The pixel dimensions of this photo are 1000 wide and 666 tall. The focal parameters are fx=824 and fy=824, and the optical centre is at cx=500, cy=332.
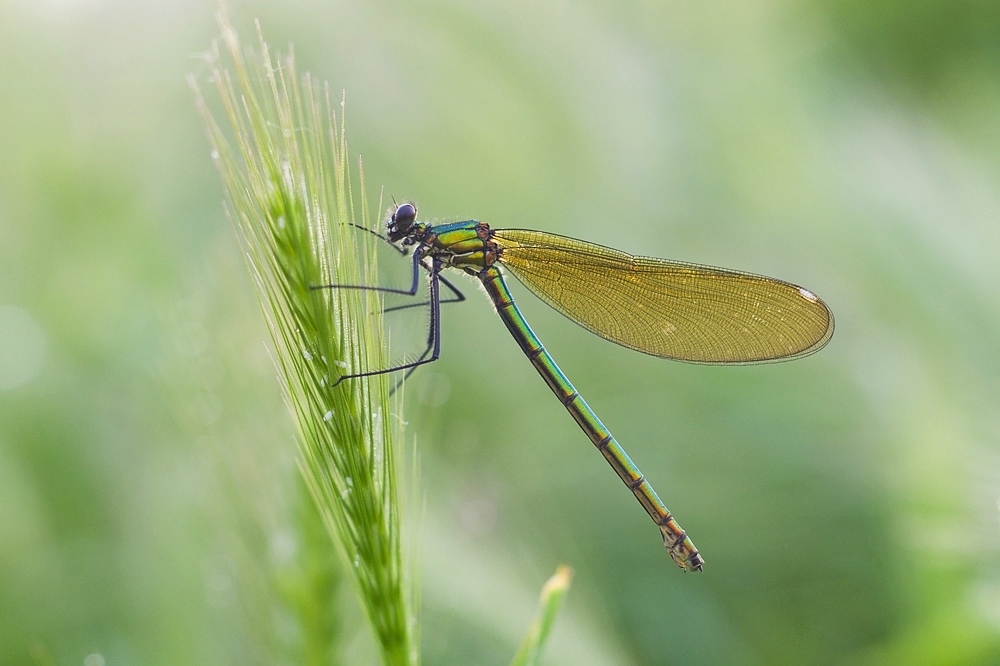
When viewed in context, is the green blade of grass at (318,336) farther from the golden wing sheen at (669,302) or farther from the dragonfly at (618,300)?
the golden wing sheen at (669,302)

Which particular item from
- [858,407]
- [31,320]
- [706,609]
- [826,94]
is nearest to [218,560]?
[706,609]

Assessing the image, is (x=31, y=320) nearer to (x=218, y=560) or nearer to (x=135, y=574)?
(x=135, y=574)

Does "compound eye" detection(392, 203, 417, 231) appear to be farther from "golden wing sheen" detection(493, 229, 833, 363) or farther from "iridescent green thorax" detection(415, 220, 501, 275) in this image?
"golden wing sheen" detection(493, 229, 833, 363)

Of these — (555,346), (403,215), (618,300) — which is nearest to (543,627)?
(403,215)

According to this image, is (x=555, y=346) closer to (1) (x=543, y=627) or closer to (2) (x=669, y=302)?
(2) (x=669, y=302)

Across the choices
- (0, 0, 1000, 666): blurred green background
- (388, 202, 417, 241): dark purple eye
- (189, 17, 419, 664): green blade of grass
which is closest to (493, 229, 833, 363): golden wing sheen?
(0, 0, 1000, 666): blurred green background

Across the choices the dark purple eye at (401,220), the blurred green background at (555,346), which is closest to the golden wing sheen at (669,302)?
the blurred green background at (555,346)
